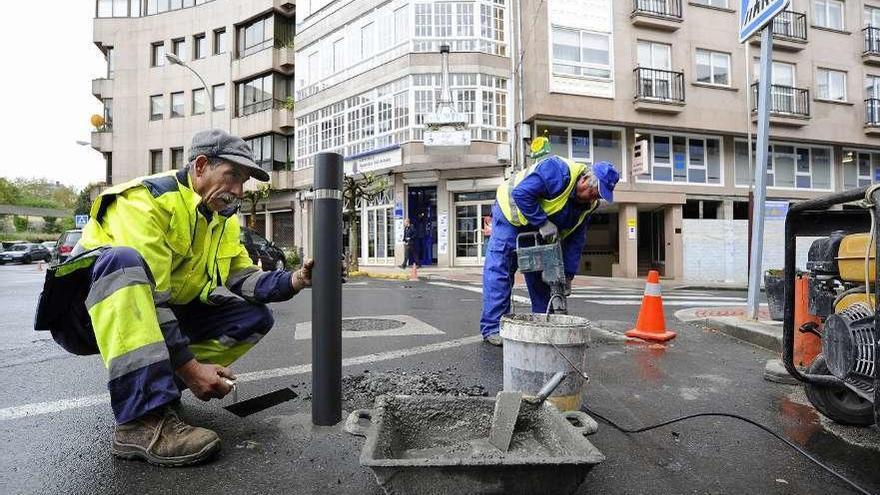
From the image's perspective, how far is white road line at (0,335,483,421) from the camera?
2.74 metres

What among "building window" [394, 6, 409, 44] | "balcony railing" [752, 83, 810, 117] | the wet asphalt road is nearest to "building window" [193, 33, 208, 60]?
"building window" [394, 6, 409, 44]

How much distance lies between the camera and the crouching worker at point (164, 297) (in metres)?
1.98

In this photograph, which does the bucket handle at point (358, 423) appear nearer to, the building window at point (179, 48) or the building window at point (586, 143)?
the building window at point (586, 143)

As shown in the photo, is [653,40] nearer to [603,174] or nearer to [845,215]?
[603,174]

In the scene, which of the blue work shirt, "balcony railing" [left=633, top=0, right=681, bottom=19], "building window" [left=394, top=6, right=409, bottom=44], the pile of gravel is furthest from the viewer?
"building window" [left=394, top=6, right=409, bottom=44]

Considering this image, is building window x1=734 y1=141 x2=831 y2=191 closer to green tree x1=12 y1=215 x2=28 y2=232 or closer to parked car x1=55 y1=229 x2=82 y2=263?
parked car x1=55 y1=229 x2=82 y2=263

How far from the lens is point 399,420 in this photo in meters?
2.08

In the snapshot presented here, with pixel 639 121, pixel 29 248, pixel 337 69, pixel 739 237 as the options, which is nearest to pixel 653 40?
pixel 639 121

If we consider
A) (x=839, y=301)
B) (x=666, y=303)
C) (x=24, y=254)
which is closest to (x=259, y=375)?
(x=839, y=301)

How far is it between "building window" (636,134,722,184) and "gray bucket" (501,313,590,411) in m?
17.8

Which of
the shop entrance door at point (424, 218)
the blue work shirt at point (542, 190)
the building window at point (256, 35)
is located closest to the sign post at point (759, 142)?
the blue work shirt at point (542, 190)

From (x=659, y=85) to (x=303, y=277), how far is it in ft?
62.5

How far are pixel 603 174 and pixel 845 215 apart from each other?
1927 millimetres

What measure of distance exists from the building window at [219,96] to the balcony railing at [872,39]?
3168cm
